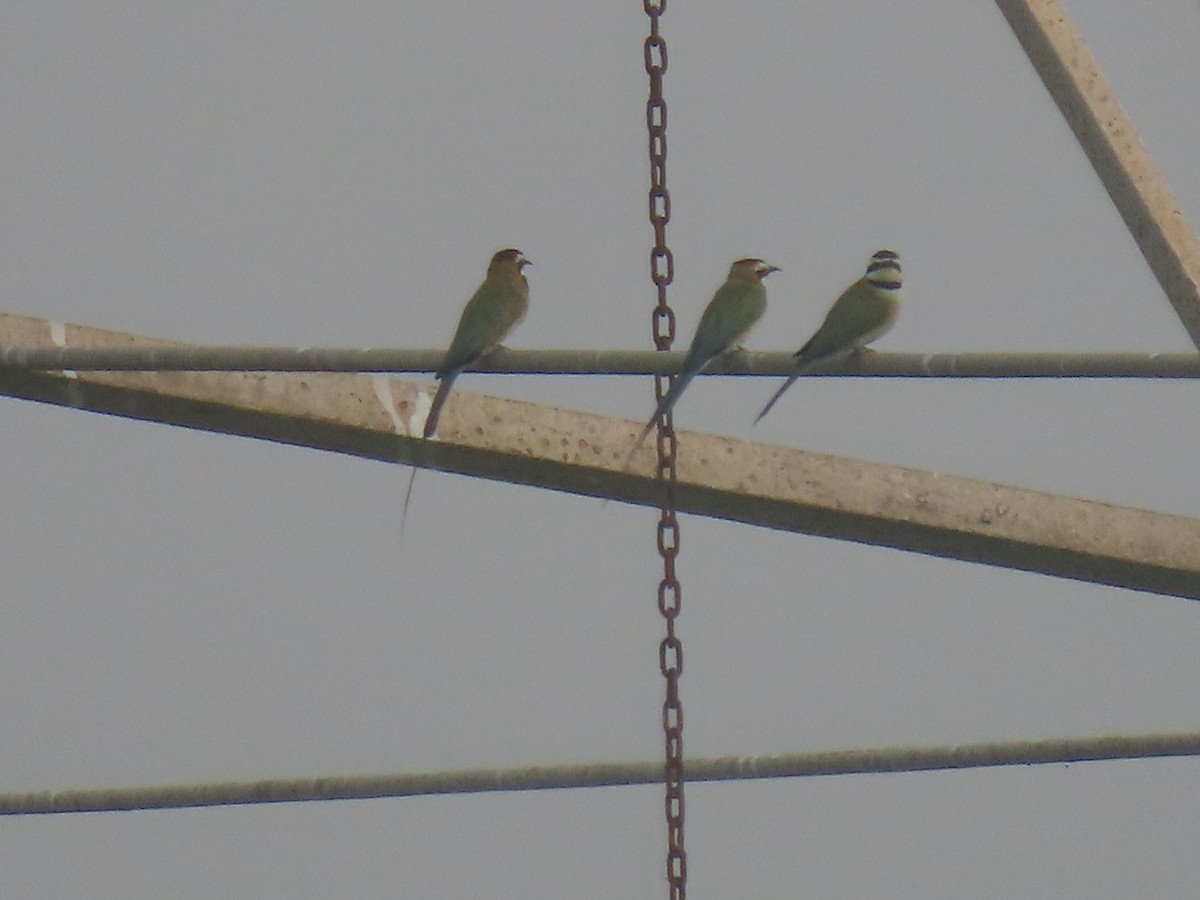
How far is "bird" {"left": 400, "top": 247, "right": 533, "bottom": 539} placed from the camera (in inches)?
143

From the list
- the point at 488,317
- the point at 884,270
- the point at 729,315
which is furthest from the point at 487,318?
the point at 884,270

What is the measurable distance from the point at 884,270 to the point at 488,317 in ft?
2.94

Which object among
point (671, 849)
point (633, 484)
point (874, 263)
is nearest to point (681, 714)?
point (671, 849)

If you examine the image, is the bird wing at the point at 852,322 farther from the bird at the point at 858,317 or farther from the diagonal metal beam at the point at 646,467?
the diagonal metal beam at the point at 646,467

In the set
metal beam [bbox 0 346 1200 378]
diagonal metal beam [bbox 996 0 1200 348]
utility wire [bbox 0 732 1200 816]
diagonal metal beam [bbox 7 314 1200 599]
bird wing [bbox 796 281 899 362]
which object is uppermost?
diagonal metal beam [bbox 996 0 1200 348]

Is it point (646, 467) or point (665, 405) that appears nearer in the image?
point (665, 405)

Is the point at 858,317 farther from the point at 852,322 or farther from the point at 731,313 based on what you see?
the point at 731,313

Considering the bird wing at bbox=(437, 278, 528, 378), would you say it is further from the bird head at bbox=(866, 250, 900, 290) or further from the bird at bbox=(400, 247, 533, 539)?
the bird head at bbox=(866, 250, 900, 290)

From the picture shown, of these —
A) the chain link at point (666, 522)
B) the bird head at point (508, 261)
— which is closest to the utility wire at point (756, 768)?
the chain link at point (666, 522)

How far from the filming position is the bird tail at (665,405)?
327 cm

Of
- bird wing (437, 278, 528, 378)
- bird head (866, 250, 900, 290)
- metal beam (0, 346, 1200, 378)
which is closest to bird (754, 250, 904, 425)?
bird head (866, 250, 900, 290)

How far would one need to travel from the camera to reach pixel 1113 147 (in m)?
3.49

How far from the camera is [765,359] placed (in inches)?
127

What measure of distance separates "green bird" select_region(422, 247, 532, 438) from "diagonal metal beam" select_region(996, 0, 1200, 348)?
1015mm
